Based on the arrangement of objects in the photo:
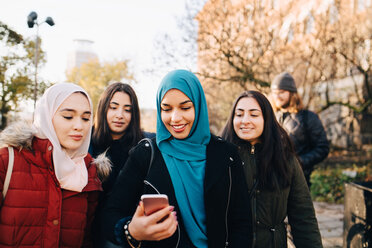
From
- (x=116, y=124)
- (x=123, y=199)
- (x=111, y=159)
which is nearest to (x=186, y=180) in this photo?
(x=123, y=199)

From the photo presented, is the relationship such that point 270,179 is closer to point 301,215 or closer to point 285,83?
point 301,215

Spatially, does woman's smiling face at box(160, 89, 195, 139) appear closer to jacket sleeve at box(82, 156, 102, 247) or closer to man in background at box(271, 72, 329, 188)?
jacket sleeve at box(82, 156, 102, 247)

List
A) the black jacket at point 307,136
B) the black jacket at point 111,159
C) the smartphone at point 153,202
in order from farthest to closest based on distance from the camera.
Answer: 1. the black jacket at point 307,136
2. the black jacket at point 111,159
3. the smartphone at point 153,202

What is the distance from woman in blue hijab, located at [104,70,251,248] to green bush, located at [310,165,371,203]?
7.77 meters

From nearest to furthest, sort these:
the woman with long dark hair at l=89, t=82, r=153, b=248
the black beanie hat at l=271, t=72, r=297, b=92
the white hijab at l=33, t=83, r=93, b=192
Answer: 1. the white hijab at l=33, t=83, r=93, b=192
2. the woman with long dark hair at l=89, t=82, r=153, b=248
3. the black beanie hat at l=271, t=72, r=297, b=92

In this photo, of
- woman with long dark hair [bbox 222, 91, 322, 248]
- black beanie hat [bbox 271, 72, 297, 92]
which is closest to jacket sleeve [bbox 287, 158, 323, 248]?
woman with long dark hair [bbox 222, 91, 322, 248]

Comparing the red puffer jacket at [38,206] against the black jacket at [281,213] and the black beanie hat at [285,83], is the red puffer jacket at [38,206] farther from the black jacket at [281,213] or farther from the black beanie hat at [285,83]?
the black beanie hat at [285,83]

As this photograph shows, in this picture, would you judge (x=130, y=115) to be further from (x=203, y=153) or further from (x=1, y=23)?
(x=1, y=23)

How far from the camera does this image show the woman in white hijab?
1725mm

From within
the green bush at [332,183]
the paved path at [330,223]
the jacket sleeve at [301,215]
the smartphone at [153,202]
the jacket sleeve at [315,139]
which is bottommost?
the paved path at [330,223]

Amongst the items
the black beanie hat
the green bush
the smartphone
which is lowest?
the green bush

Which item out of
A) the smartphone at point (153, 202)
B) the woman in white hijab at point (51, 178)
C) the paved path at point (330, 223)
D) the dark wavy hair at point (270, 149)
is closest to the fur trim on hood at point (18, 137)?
the woman in white hijab at point (51, 178)

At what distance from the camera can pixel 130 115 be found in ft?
9.93

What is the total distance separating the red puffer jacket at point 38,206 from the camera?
1.71 meters
